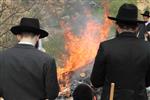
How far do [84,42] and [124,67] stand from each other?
15.0 meters

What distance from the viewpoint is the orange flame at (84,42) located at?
17.7m

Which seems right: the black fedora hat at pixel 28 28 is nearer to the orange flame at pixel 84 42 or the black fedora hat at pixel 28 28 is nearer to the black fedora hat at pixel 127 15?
the black fedora hat at pixel 127 15

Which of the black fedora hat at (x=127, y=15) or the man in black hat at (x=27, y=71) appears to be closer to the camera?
the man in black hat at (x=27, y=71)

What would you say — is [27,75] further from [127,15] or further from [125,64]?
[127,15]

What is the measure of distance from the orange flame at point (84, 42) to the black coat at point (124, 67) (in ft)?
31.9

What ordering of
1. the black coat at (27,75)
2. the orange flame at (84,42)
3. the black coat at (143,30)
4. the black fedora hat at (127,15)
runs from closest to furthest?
1. the black coat at (27,75)
2. the black fedora hat at (127,15)
3. the black coat at (143,30)
4. the orange flame at (84,42)

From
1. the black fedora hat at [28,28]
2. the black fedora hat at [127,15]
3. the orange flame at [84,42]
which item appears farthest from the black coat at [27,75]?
the orange flame at [84,42]

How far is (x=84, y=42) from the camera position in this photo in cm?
2100

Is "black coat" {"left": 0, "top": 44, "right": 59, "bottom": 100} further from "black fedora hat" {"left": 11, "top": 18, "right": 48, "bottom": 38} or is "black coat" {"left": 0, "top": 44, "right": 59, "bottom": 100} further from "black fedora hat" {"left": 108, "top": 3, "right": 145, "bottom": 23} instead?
"black fedora hat" {"left": 108, "top": 3, "right": 145, "bottom": 23}

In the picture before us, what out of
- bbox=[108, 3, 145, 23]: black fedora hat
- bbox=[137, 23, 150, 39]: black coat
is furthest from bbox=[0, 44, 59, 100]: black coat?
bbox=[137, 23, 150, 39]: black coat

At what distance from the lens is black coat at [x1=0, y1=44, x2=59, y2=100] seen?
5742mm

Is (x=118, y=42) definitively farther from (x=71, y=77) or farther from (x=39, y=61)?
(x=71, y=77)

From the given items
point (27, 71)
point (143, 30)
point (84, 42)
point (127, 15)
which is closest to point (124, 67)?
point (127, 15)

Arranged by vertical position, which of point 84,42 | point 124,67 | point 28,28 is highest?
point 28,28
